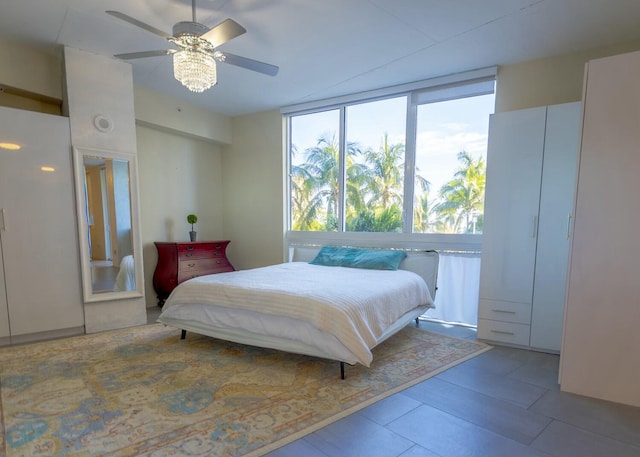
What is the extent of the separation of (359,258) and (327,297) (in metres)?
1.47

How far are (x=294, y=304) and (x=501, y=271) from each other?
198 centimetres

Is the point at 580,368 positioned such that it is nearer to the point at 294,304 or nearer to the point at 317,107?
the point at 294,304

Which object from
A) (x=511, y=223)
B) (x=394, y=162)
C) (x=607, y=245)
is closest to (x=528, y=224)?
(x=511, y=223)

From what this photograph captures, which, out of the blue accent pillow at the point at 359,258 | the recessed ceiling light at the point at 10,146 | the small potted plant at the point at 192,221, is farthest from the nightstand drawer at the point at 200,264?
the recessed ceiling light at the point at 10,146

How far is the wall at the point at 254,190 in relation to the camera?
4754 millimetres

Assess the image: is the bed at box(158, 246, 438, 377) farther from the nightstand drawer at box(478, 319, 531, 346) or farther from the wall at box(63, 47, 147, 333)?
the wall at box(63, 47, 147, 333)

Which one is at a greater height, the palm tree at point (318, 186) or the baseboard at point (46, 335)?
the palm tree at point (318, 186)

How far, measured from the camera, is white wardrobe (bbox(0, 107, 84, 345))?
281cm

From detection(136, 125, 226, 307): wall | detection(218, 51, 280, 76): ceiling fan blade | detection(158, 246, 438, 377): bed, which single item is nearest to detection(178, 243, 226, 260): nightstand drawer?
detection(136, 125, 226, 307): wall

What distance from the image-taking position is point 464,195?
3.54 meters

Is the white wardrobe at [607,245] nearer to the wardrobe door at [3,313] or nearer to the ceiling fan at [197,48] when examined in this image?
the ceiling fan at [197,48]

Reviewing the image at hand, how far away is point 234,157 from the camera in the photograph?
16.8 ft

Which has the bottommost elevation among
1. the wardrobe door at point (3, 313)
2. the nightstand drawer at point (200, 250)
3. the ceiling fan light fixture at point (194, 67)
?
the wardrobe door at point (3, 313)

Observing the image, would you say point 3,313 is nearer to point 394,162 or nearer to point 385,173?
point 385,173
